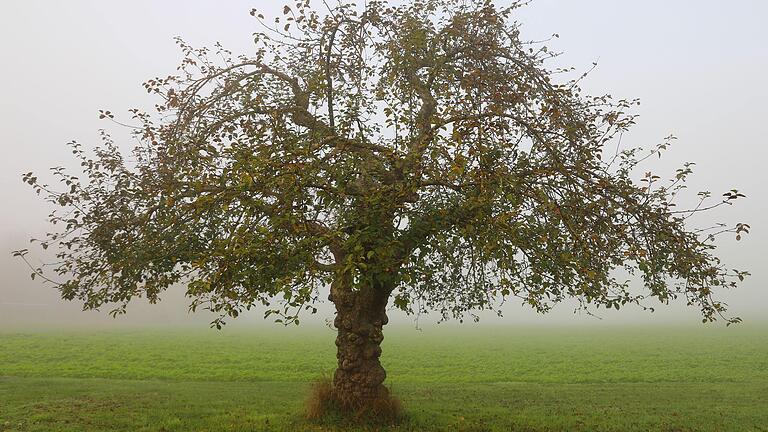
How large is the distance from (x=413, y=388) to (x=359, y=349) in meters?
12.4

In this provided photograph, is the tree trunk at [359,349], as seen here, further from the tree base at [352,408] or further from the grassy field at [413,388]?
the grassy field at [413,388]

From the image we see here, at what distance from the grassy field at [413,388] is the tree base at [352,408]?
0.53m

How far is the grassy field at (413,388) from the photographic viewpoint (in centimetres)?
1590

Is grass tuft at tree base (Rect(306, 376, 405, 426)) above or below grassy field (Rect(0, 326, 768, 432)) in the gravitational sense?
above

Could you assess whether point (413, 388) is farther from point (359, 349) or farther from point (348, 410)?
point (359, 349)

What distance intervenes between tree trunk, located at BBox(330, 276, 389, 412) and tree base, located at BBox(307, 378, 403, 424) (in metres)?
0.04

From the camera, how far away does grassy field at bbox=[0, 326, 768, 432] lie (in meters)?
15.9

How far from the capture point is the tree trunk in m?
15.1

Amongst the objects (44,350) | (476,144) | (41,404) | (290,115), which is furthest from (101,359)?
(476,144)

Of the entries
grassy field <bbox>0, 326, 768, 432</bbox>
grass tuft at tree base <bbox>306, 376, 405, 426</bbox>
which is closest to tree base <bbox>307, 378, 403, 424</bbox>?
grass tuft at tree base <bbox>306, 376, 405, 426</bbox>

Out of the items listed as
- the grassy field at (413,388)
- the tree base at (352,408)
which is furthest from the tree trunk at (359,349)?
the grassy field at (413,388)

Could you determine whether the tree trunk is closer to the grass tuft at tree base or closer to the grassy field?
the grass tuft at tree base

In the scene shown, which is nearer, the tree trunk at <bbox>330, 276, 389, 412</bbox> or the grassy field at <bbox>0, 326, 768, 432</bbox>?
the tree trunk at <bbox>330, 276, 389, 412</bbox>

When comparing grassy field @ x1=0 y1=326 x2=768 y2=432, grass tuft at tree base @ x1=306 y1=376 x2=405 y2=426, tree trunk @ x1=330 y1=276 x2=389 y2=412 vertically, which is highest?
tree trunk @ x1=330 y1=276 x2=389 y2=412
